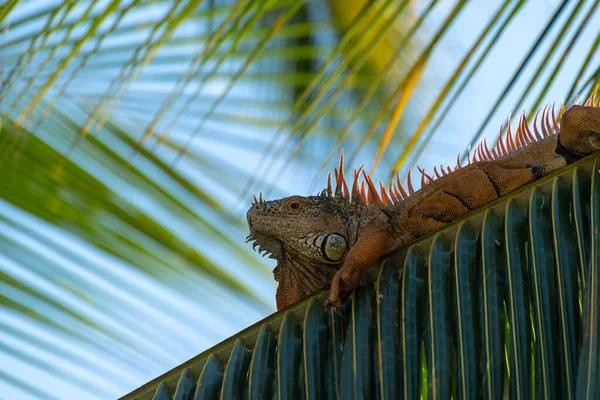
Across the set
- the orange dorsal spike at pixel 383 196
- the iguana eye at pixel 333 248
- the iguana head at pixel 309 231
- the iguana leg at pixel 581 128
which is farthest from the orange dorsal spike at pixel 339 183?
the iguana leg at pixel 581 128

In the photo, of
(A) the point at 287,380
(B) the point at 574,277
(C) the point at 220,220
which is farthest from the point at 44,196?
(B) the point at 574,277

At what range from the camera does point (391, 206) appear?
4809 millimetres

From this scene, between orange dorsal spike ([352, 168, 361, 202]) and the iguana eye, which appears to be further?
orange dorsal spike ([352, 168, 361, 202])

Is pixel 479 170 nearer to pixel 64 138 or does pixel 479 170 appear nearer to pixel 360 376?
pixel 360 376

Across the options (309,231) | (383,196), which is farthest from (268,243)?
(383,196)

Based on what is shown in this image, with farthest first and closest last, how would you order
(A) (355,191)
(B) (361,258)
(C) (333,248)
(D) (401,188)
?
(A) (355,191) → (D) (401,188) → (C) (333,248) → (B) (361,258)

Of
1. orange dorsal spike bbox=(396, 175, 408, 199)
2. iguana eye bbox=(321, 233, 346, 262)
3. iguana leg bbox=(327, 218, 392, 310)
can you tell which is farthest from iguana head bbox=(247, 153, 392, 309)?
iguana leg bbox=(327, 218, 392, 310)

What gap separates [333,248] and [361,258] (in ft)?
3.01

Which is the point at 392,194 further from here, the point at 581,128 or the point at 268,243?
the point at 581,128

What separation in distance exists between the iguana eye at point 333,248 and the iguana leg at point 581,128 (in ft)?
3.74

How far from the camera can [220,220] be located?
7500 millimetres

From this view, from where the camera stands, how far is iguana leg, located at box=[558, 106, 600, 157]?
415cm

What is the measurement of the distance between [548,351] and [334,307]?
2.88 ft

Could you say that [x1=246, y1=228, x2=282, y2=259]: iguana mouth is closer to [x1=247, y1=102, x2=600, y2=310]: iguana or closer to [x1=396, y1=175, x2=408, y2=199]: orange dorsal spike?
[x1=247, y1=102, x2=600, y2=310]: iguana
